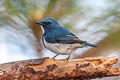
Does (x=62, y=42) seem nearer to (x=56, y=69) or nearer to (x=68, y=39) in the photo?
(x=68, y=39)

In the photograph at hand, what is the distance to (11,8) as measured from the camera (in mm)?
1863

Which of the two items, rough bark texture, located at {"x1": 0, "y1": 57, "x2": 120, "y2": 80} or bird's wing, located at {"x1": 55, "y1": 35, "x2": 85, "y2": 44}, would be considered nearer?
rough bark texture, located at {"x1": 0, "y1": 57, "x2": 120, "y2": 80}

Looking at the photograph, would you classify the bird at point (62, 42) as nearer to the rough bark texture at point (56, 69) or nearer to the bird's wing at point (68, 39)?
the bird's wing at point (68, 39)

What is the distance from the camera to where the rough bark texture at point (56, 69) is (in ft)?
6.04

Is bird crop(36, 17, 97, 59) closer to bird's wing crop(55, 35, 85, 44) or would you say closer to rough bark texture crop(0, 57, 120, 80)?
bird's wing crop(55, 35, 85, 44)

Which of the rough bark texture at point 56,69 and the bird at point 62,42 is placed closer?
the rough bark texture at point 56,69

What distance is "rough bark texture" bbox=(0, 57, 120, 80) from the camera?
1.84m

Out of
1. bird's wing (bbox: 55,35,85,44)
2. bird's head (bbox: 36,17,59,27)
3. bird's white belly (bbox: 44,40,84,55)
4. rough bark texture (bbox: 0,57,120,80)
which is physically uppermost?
Answer: bird's head (bbox: 36,17,59,27)

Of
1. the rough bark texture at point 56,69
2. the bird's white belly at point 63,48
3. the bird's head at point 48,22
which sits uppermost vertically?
the bird's head at point 48,22

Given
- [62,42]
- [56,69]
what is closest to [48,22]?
[62,42]

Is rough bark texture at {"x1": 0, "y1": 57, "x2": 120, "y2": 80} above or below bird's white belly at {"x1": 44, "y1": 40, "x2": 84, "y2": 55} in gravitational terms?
below

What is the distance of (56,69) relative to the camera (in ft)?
6.10

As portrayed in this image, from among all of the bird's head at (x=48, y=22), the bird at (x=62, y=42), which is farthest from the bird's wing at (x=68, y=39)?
the bird's head at (x=48, y=22)

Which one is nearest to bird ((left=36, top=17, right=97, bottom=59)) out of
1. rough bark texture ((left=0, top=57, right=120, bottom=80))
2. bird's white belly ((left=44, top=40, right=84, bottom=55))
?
bird's white belly ((left=44, top=40, right=84, bottom=55))
